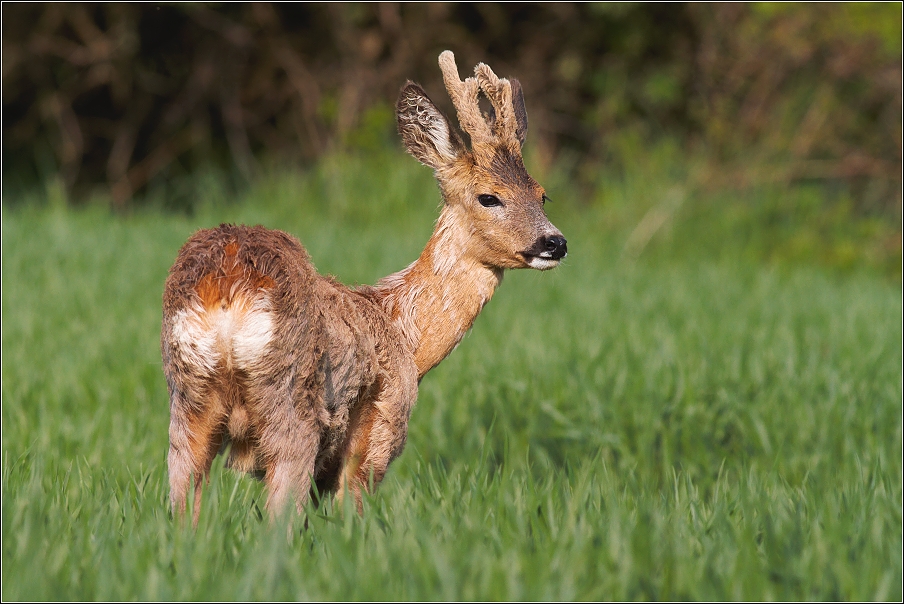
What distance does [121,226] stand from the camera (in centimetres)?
974

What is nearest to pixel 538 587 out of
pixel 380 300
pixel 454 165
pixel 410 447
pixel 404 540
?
pixel 404 540

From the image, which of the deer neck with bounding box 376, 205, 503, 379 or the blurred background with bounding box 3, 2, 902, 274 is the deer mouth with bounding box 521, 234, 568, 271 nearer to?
the deer neck with bounding box 376, 205, 503, 379

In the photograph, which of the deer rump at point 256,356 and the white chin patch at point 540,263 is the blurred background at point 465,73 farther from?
the deer rump at point 256,356

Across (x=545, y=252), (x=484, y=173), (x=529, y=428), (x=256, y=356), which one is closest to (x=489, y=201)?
(x=484, y=173)

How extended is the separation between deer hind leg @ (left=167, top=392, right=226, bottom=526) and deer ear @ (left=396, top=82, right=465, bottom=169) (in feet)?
4.39

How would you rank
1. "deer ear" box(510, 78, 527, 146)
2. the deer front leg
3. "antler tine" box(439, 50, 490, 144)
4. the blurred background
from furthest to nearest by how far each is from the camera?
the blurred background → "deer ear" box(510, 78, 527, 146) → "antler tine" box(439, 50, 490, 144) → the deer front leg

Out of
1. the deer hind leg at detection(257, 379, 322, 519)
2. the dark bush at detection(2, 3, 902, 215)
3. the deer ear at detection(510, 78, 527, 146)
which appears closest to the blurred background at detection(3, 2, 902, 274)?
the dark bush at detection(2, 3, 902, 215)

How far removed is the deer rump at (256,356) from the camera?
2885 mm

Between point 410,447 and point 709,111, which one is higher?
point 709,111

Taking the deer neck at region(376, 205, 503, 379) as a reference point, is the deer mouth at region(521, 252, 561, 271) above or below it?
above

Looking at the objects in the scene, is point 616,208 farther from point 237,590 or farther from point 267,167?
point 237,590

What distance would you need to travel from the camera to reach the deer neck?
12.0 feet

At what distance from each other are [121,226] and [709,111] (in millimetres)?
7050

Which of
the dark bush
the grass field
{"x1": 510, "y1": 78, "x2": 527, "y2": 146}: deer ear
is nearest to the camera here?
the grass field
